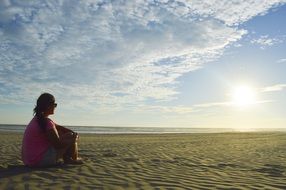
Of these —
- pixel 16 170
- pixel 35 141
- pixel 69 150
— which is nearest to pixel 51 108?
pixel 35 141

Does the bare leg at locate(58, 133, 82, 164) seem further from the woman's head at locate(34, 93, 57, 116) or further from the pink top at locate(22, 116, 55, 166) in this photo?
the woman's head at locate(34, 93, 57, 116)

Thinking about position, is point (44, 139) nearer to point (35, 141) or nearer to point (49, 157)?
point (35, 141)

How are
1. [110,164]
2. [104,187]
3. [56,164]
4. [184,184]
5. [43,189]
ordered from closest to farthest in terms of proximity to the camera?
[43,189] → [104,187] → [184,184] → [56,164] → [110,164]

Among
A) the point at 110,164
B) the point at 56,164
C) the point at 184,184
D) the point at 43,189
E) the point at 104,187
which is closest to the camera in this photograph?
the point at 43,189

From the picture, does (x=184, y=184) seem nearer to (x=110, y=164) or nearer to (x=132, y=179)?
(x=132, y=179)

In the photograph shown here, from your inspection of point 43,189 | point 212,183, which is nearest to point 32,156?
point 43,189

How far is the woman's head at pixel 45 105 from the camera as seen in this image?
8.00m

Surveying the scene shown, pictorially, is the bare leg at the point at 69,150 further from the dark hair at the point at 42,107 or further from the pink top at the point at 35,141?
the dark hair at the point at 42,107

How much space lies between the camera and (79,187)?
668cm

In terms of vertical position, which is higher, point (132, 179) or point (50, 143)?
point (50, 143)

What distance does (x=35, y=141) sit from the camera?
26.6 ft

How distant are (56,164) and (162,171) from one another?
2.49m

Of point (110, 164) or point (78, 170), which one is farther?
point (110, 164)

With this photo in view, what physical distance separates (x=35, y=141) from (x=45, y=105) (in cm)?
83
